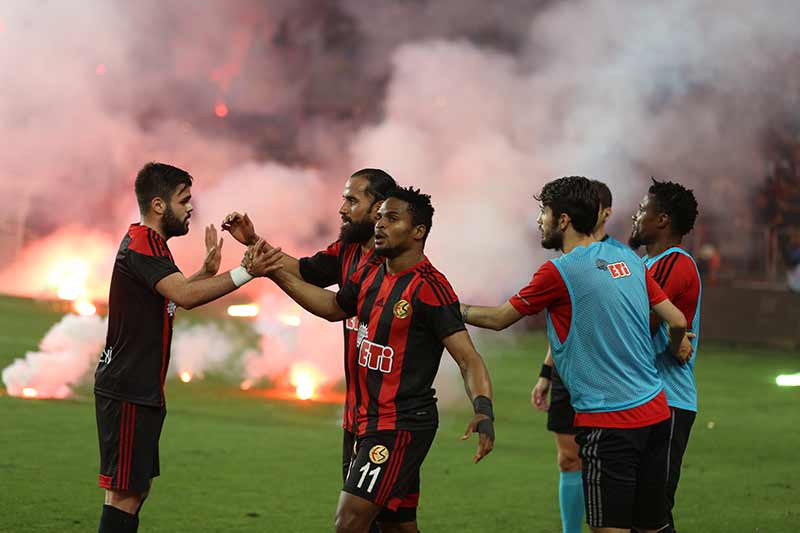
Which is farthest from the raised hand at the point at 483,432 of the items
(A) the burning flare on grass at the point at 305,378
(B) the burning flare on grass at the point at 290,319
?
(B) the burning flare on grass at the point at 290,319

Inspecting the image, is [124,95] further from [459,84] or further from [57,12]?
[459,84]

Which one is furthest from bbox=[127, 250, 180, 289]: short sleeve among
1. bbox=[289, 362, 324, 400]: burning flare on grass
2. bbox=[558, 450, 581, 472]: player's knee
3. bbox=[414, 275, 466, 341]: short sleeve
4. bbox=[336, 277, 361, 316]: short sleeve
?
bbox=[289, 362, 324, 400]: burning flare on grass

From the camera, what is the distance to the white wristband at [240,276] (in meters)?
5.48

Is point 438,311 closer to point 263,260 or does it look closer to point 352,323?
point 352,323

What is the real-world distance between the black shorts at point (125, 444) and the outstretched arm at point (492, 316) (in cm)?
158

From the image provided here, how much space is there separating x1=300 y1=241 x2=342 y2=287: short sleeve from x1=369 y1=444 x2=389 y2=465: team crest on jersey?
126 cm

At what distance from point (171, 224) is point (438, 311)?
1.43 m

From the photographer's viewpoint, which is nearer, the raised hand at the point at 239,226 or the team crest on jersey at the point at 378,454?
the team crest on jersey at the point at 378,454

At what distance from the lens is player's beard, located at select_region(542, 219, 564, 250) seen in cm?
536

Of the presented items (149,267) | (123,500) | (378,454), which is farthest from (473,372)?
(123,500)

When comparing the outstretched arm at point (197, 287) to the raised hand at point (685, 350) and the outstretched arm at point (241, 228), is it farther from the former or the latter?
the raised hand at point (685, 350)

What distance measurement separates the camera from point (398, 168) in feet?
45.9

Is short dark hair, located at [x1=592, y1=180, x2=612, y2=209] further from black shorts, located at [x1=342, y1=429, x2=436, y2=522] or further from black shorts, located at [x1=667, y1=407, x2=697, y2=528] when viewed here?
black shorts, located at [x1=342, y1=429, x2=436, y2=522]

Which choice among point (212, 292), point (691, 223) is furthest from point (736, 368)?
point (212, 292)
